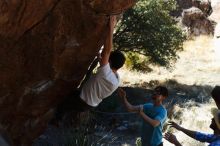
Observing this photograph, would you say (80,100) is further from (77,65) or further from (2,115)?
(2,115)

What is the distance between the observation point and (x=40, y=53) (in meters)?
5.73

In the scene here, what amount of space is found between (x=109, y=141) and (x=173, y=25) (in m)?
7.72

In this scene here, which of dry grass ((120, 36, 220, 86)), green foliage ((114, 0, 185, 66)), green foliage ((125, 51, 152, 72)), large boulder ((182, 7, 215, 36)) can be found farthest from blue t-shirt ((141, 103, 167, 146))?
large boulder ((182, 7, 215, 36))

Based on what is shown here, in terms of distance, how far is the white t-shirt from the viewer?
5.82m

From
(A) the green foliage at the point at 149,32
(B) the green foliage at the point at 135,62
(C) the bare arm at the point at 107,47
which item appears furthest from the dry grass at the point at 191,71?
(C) the bare arm at the point at 107,47

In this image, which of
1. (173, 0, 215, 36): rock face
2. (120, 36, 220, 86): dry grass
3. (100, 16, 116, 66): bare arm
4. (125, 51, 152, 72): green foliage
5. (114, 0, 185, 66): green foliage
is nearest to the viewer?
(100, 16, 116, 66): bare arm

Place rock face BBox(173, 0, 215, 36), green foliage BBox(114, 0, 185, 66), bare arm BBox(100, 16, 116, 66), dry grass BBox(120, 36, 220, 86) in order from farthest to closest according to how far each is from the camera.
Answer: rock face BBox(173, 0, 215, 36) → dry grass BBox(120, 36, 220, 86) → green foliage BBox(114, 0, 185, 66) → bare arm BBox(100, 16, 116, 66)

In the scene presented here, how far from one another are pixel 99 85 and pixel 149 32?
29.3 feet

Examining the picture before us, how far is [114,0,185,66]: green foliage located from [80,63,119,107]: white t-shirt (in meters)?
8.71

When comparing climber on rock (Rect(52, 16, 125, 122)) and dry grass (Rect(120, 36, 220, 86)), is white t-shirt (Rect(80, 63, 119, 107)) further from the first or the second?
dry grass (Rect(120, 36, 220, 86))

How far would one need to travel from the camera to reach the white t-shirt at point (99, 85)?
19.1 feet

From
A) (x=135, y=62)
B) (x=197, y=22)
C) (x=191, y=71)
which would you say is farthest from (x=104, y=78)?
(x=197, y=22)

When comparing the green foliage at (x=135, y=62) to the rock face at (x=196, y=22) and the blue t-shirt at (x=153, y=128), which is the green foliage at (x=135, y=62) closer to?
the rock face at (x=196, y=22)

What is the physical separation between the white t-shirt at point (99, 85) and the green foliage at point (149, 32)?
871 centimetres
